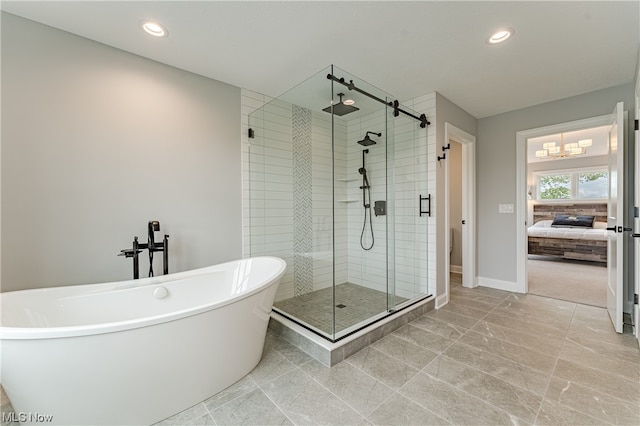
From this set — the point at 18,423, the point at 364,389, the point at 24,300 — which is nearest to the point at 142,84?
the point at 24,300

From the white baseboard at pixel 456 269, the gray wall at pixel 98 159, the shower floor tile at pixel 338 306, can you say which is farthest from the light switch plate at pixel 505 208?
the gray wall at pixel 98 159

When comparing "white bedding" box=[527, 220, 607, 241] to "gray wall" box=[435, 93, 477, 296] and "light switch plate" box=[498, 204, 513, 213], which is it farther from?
"gray wall" box=[435, 93, 477, 296]

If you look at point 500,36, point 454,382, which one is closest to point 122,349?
point 454,382

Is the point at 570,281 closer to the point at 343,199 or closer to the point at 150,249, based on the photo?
the point at 343,199

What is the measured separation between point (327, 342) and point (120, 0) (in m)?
2.75

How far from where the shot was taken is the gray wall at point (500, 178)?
11.1 ft

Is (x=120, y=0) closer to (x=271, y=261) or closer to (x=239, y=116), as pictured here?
(x=239, y=116)

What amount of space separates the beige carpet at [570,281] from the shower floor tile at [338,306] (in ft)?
7.82

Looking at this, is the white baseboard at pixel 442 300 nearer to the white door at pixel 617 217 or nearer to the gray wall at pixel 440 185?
the gray wall at pixel 440 185

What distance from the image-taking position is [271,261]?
2.50 m

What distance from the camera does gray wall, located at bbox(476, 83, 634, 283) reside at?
3.37 m

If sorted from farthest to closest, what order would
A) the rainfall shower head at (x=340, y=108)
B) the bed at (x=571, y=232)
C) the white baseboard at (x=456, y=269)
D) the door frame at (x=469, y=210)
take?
the bed at (x=571, y=232) → the white baseboard at (x=456, y=269) → the door frame at (x=469, y=210) → the rainfall shower head at (x=340, y=108)

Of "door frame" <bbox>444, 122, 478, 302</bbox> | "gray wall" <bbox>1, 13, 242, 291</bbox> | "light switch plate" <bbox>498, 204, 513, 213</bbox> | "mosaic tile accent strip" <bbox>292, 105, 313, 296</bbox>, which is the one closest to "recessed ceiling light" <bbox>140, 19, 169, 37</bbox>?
"gray wall" <bbox>1, 13, 242, 291</bbox>

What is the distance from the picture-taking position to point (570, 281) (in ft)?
13.4
